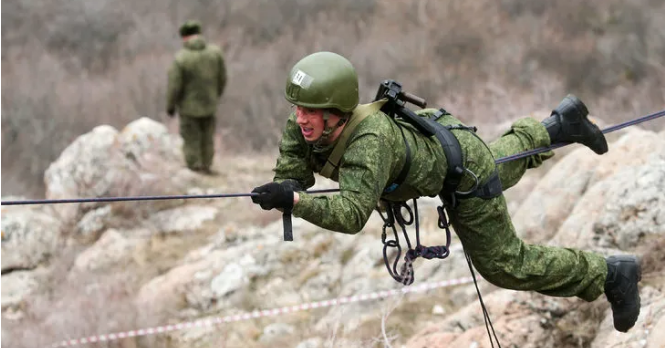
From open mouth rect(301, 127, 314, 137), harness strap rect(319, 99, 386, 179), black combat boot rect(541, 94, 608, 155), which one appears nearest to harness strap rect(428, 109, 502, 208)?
harness strap rect(319, 99, 386, 179)

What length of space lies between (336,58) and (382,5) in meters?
15.7

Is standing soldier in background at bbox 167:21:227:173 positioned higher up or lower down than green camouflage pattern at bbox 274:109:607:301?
higher up

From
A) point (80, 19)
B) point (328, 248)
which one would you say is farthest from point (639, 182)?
point (80, 19)

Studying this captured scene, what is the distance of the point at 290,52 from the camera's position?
1762cm

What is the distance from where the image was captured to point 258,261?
8.06m

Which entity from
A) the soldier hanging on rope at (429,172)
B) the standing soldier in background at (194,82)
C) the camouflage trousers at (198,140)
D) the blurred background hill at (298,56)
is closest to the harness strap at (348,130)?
the soldier hanging on rope at (429,172)

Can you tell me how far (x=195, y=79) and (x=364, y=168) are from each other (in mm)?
7166

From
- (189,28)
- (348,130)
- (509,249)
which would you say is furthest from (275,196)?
(189,28)

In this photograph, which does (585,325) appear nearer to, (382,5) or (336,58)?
(336,58)

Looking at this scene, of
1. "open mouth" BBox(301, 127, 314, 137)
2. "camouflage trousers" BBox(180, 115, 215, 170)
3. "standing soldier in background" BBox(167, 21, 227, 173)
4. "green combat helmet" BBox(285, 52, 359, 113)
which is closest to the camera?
"green combat helmet" BBox(285, 52, 359, 113)

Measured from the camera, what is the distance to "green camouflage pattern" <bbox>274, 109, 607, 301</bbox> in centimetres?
354

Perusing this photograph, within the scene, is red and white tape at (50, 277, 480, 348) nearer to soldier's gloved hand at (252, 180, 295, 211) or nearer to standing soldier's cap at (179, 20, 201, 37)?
soldier's gloved hand at (252, 180, 295, 211)

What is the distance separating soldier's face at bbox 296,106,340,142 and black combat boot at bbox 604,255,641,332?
1876 mm

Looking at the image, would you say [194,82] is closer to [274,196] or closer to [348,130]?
[348,130]
